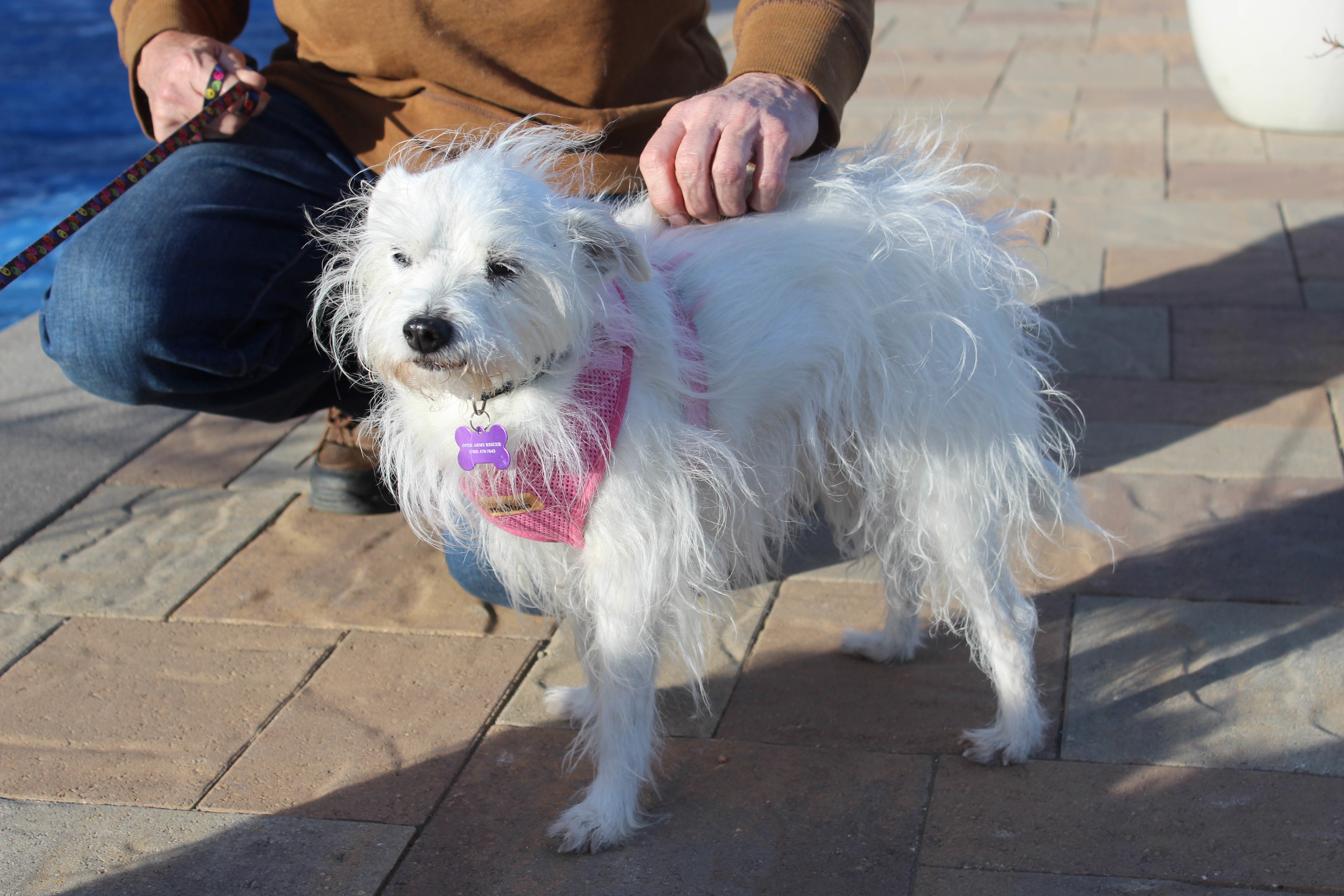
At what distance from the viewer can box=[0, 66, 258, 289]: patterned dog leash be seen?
7.41 feet

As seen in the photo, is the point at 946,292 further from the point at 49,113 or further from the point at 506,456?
the point at 49,113

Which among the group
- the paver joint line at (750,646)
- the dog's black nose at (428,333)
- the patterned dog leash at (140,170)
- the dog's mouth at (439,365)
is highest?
the patterned dog leash at (140,170)

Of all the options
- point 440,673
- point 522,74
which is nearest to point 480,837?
point 440,673

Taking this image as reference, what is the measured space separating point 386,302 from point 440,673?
1.23m

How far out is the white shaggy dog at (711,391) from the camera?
1976 mm

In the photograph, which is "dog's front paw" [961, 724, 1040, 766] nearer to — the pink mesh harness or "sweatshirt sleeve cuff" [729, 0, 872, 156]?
the pink mesh harness

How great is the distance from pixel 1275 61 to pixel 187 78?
578cm

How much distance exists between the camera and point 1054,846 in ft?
7.29

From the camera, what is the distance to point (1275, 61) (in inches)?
250

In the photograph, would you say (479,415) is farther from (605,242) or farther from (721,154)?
(721,154)

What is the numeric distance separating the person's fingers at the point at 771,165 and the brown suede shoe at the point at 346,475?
5.50 ft

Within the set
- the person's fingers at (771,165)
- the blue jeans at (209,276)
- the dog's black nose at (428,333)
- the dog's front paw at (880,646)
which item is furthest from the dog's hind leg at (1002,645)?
the blue jeans at (209,276)

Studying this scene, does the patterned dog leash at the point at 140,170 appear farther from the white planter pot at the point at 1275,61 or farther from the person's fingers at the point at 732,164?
the white planter pot at the point at 1275,61

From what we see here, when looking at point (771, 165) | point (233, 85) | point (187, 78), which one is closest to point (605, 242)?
point (771, 165)
